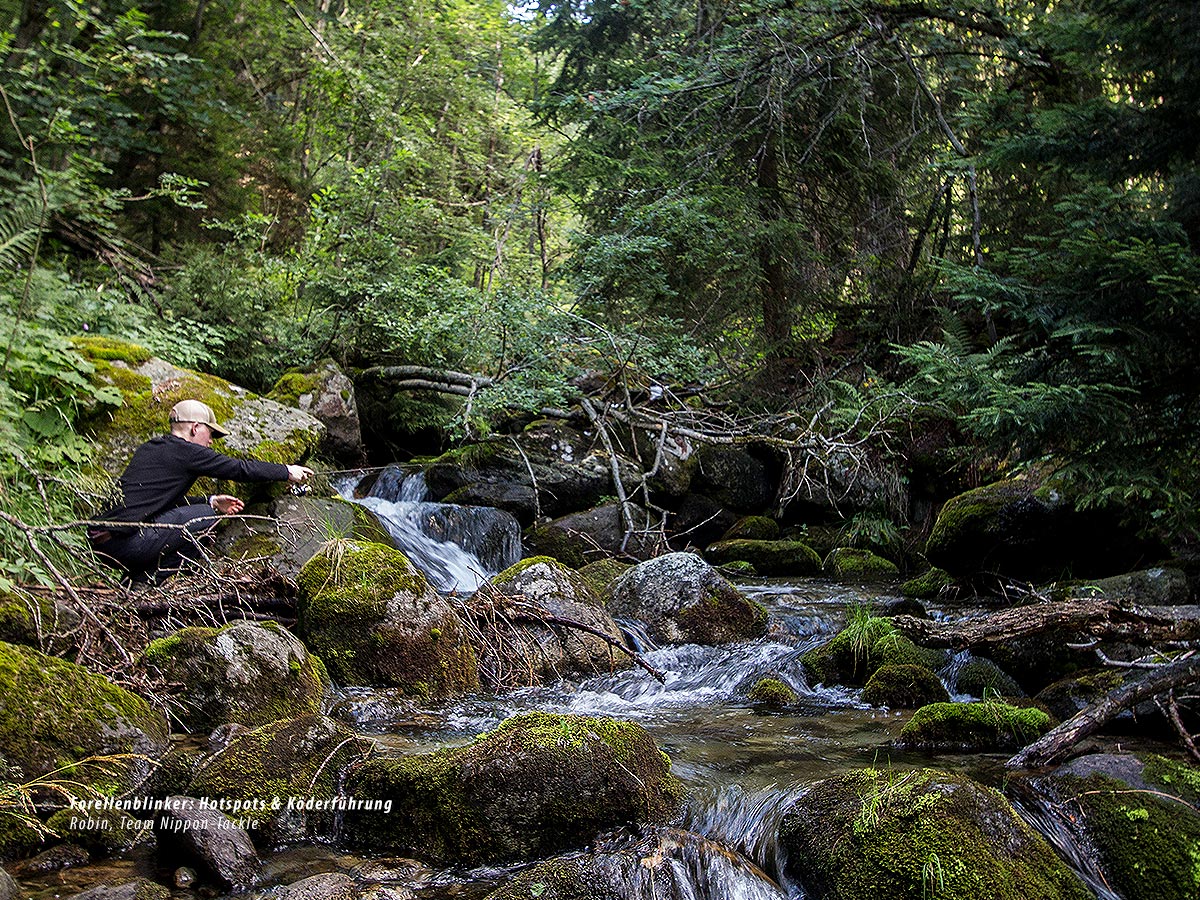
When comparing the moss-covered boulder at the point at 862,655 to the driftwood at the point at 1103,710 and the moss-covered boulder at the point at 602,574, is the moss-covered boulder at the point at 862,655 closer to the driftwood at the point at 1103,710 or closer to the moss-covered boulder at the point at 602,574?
the driftwood at the point at 1103,710

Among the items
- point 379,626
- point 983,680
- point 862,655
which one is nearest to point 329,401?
point 379,626

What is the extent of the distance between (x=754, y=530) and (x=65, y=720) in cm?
1094

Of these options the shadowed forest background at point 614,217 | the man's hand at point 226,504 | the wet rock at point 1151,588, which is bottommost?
the man's hand at point 226,504

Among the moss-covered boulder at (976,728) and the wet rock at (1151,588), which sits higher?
the wet rock at (1151,588)

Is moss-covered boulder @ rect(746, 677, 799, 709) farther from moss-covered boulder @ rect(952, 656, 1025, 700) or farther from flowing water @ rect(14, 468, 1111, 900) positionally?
moss-covered boulder @ rect(952, 656, 1025, 700)

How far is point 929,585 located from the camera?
981 centimetres

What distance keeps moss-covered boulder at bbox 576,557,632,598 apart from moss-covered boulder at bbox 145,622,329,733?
151 inches

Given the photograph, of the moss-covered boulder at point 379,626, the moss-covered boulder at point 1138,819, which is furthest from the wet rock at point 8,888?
the moss-covered boulder at point 1138,819

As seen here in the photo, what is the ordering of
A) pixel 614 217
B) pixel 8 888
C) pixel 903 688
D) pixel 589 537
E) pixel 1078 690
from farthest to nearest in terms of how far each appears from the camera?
pixel 614 217 → pixel 589 537 → pixel 903 688 → pixel 1078 690 → pixel 8 888

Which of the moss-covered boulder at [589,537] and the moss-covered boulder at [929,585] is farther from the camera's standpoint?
the moss-covered boulder at [589,537]

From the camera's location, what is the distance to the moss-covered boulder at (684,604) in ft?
25.0

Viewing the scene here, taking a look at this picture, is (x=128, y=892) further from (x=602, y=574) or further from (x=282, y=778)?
(x=602, y=574)

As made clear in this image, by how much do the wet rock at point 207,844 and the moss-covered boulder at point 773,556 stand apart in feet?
31.1

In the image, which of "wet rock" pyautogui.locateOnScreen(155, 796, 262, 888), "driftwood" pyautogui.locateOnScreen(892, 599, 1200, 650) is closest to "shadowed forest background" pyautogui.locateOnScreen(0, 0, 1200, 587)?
"driftwood" pyautogui.locateOnScreen(892, 599, 1200, 650)
